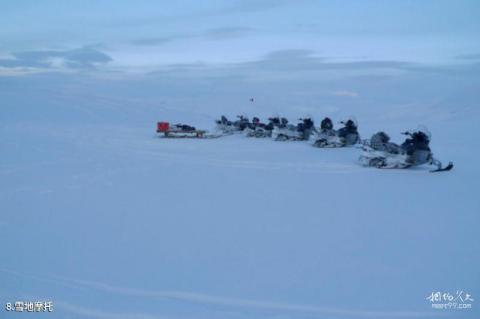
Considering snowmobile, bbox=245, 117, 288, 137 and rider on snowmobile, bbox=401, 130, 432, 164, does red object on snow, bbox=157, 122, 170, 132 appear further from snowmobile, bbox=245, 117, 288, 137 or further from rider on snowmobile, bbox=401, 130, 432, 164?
rider on snowmobile, bbox=401, 130, 432, 164

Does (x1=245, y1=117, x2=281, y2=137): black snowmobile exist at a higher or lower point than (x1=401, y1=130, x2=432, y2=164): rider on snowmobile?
higher

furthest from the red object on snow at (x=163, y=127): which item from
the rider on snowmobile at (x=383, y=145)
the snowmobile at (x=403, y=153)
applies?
the rider on snowmobile at (x=383, y=145)

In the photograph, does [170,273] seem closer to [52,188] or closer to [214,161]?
[52,188]

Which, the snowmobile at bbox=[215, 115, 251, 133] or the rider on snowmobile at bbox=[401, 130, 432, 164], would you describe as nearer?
the rider on snowmobile at bbox=[401, 130, 432, 164]

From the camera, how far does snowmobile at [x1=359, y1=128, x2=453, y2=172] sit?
44.8 ft

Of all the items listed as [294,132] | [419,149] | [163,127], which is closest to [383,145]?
[419,149]

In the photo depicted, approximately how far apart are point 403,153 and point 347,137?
17.9ft

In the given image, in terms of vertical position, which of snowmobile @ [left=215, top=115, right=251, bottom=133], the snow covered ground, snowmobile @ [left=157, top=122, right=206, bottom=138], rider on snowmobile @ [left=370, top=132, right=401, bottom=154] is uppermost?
snowmobile @ [left=215, top=115, right=251, bottom=133]

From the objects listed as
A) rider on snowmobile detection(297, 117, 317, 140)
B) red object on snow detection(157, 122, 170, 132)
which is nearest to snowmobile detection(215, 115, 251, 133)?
red object on snow detection(157, 122, 170, 132)

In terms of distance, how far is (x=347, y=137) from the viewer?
19234mm

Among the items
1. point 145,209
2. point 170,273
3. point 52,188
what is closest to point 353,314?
point 170,273

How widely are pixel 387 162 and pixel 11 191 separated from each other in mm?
9882

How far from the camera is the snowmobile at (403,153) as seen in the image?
1366 cm

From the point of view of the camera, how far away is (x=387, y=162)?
46.3 feet
